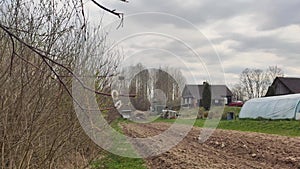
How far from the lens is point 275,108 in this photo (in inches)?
1048

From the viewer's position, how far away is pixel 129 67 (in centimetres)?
862

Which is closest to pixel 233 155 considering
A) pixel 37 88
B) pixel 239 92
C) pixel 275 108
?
pixel 37 88

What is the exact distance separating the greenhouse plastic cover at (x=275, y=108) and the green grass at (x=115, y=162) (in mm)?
15314

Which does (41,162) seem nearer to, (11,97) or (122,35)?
(11,97)

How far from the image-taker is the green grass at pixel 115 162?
9595mm

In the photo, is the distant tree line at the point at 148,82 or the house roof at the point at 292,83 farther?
the house roof at the point at 292,83

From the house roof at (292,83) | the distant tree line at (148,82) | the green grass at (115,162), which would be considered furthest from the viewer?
the house roof at (292,83)

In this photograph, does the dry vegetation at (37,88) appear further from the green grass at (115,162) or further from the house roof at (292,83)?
the house roof at (292,83)

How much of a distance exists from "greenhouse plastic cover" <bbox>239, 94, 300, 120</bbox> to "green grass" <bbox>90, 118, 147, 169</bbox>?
15.3 m

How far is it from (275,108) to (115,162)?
723 inches

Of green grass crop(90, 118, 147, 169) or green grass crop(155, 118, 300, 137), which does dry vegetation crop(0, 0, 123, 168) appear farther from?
green grass crop(155, 118, 300, 137)

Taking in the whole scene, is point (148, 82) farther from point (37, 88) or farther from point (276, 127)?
point (276, 127)

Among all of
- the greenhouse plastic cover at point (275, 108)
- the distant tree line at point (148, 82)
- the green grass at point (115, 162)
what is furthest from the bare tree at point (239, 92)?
the green grass at point (115, 162)

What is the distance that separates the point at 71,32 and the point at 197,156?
6.36 metres
